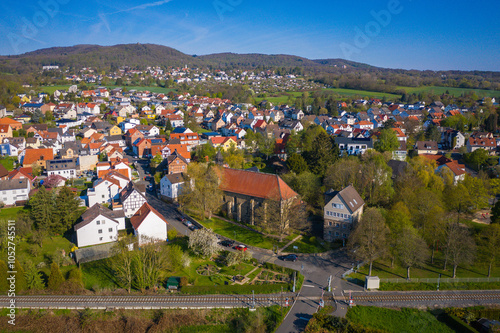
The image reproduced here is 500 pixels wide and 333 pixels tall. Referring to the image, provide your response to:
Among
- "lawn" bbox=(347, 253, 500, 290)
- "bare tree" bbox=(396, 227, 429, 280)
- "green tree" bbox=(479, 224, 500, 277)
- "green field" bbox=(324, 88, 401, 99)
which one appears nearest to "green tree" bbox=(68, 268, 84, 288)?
"lawn" bbox=(347, 253, 500, 290)

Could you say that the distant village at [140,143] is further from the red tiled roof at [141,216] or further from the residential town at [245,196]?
the residential town at [245,196]

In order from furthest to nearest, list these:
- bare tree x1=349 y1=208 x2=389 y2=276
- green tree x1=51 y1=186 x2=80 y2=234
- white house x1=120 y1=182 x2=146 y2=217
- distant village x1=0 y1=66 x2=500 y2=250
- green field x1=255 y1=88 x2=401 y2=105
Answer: green field x1=255 y1=88 x2=401 y2=105
white house x1=120 y1=182 x2=146 y2=217
distant village x1=0 y1=66 x2=500 y2=250
green tree x1=51 y1=186 x2=80 y2=234
bare tree x1=349 y1=208 x2=389 y2=276

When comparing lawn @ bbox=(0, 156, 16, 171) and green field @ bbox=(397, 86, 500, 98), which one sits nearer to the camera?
lawn @ bbox=(0, 156, 16, 171)

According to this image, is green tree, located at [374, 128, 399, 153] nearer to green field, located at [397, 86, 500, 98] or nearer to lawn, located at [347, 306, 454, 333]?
lawn, located at [347, 306, 454, 333]

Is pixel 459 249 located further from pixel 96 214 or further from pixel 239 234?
pixel 96 214

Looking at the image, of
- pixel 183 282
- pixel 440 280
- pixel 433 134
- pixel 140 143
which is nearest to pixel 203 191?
pixel 183 282

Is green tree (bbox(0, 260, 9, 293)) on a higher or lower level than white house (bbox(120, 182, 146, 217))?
lower
